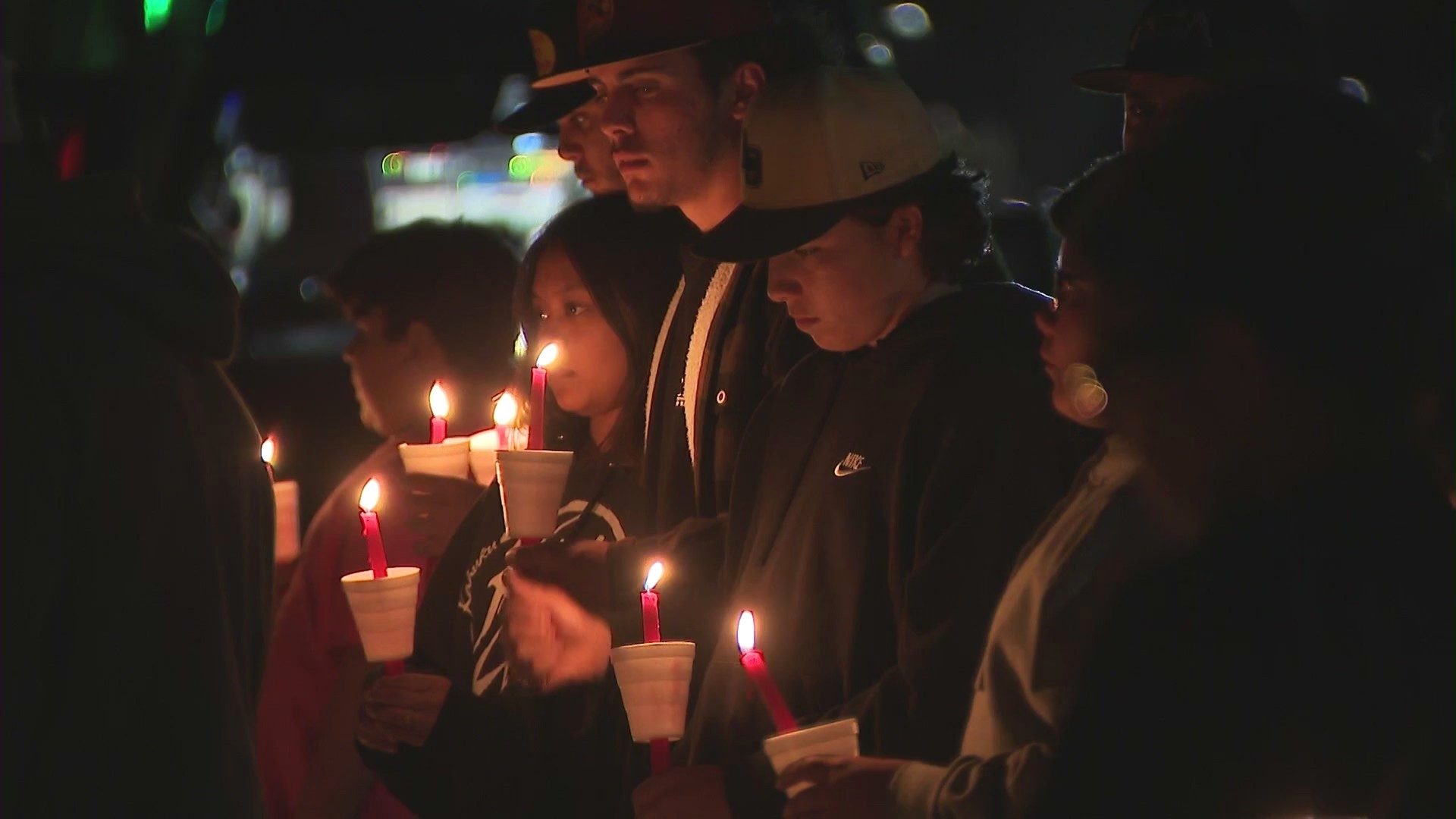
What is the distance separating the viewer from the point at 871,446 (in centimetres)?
260

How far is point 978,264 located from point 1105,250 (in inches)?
31.5

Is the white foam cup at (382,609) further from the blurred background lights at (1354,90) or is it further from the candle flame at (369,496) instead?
the blurred background lights at (1354,90)

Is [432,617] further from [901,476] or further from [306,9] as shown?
[306,9]

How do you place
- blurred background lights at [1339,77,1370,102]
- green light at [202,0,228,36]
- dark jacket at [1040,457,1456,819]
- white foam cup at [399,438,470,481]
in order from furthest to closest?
green light at [202,0,228,36]
white foam cup at [399,438,470,481]
blurred background lights at [1339,77,1370,102]
dark jacket at [1040,457,1456,819]

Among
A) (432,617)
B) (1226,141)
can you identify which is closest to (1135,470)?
(1226,141)

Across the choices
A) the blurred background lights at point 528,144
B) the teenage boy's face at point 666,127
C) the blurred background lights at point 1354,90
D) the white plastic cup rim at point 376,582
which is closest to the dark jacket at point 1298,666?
the blurred background lights at point 1354,90

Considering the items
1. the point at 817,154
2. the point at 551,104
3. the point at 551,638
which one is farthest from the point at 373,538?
the point at 551,104

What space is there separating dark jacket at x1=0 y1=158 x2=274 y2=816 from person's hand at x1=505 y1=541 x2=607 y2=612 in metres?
0.82

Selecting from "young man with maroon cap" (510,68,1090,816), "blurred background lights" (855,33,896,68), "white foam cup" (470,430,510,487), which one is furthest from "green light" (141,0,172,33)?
"young man with maroon cap" (510,68,1090,816)

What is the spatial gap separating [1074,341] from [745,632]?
0.59 metres

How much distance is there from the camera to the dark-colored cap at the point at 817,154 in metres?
2.74

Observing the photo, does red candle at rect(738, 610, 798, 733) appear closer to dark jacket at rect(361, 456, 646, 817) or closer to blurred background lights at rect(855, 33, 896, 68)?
dark jacket at rect(361, 456, 646, 817)

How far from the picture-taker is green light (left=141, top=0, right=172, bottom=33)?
5597 mm

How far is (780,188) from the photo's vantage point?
2.81 metres
